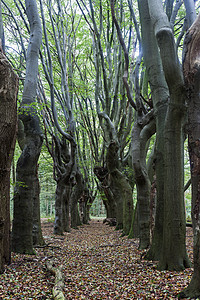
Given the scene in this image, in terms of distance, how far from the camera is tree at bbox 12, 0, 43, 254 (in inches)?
275

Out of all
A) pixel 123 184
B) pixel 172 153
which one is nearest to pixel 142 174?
pixel 172 153

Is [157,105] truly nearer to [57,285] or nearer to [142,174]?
[142,174]

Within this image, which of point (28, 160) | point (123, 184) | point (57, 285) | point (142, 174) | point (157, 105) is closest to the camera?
point (57, 285)

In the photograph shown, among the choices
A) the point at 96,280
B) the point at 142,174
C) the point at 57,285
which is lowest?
the point at 96,280

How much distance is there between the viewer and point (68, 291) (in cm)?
416

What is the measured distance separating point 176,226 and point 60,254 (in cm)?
420

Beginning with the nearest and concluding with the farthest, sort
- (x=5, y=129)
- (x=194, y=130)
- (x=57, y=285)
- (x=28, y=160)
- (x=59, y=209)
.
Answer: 1. (x=194, y=130)
2. (x=57, y=285)
3. (x=5, y=129)
4. (x=28, y=160)
5. (x=59, y=209)

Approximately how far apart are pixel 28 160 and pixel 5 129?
2611 millimetres

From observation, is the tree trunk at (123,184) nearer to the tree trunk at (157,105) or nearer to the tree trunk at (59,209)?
the tree trunk at (59,209)

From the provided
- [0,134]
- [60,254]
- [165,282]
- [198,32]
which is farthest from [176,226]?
[60,254]

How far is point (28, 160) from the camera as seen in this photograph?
7.27m

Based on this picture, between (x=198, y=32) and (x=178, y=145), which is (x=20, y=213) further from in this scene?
(x=198, y=32)

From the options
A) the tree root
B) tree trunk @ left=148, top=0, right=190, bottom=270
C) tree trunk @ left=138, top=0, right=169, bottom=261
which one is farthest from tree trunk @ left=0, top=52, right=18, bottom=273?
tree trunk @ left=138, top=0, right=169, bottom=261

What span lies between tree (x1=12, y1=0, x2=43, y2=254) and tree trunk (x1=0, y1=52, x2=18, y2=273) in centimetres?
180
